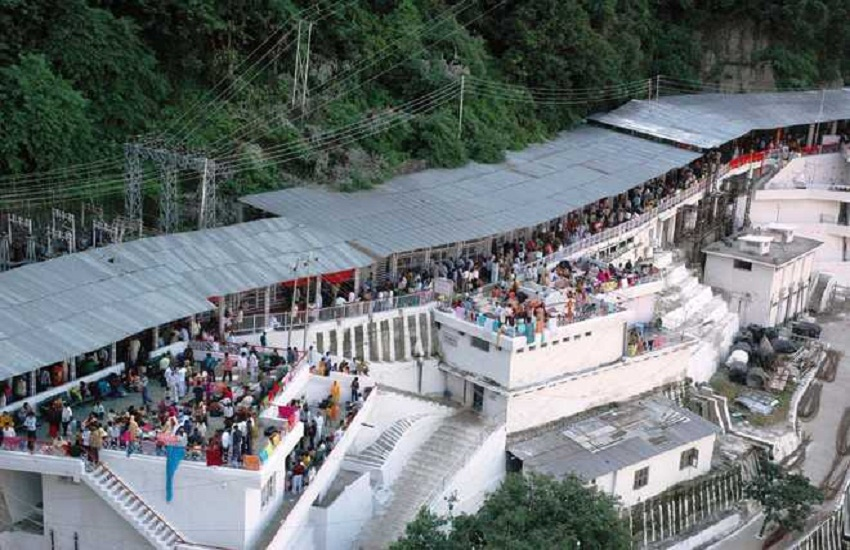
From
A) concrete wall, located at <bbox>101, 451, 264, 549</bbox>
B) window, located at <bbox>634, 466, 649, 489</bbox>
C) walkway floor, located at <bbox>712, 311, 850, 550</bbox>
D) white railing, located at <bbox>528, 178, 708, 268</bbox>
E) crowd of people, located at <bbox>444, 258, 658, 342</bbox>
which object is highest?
white railing, located at <bbox>528, 178, 708, 268</bbox>

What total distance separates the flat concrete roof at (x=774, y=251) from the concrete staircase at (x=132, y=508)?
31.2 metres

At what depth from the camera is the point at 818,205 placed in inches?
2422

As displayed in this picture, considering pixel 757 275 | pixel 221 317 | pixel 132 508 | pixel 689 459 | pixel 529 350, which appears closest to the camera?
pixel 132 508

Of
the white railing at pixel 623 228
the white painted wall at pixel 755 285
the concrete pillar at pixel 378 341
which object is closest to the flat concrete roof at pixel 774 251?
the white painted wall at pixel 755 285

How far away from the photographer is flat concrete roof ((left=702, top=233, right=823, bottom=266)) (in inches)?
2063

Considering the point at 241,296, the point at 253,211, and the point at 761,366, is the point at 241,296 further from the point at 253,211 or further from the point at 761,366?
the point at 761,366

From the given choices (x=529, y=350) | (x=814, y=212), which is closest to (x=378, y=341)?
(x=529, y=350)

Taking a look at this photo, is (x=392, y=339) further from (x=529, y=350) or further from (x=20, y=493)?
(x=20, y=493)

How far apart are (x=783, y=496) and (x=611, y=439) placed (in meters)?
5.50

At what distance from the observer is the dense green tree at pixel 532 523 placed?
29.6 meters

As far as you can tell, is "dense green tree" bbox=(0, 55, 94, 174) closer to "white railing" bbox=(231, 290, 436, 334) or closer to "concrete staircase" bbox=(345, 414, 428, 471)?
"white railing" bbox=(231, 290, 436, 334)

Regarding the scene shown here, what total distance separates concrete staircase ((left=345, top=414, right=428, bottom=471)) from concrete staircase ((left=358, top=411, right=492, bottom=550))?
2.95ft

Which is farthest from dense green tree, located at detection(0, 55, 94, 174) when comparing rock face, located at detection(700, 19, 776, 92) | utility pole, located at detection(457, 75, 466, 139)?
rock face, located at detection(700, 19, 776, 92)

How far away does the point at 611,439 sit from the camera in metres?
39.2
